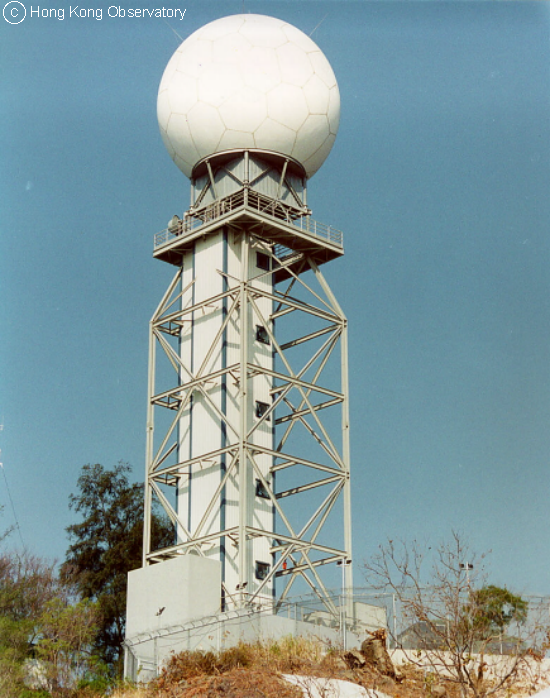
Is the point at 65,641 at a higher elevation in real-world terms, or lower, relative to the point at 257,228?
lower

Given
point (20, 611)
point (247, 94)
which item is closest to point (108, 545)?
point (20, 611)

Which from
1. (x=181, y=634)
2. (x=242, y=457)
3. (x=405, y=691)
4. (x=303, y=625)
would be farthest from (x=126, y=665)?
Result: (x=405, y=691)

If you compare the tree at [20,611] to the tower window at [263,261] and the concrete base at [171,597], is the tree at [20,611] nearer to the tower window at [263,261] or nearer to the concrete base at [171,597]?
the concrete base at [171,597]

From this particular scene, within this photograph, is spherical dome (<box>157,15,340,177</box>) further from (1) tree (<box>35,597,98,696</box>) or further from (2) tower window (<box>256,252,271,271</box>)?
(1) tree (<box>35,597,98,696</box>)

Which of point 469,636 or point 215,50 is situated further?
point 215,50

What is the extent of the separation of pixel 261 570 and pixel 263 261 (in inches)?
528

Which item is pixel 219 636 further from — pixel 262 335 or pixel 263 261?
pixel 263 261

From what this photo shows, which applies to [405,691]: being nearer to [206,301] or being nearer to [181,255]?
[206,301]

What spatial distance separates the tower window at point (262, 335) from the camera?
50916 millimetres

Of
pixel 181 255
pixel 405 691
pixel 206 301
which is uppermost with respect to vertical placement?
pixel 181 255

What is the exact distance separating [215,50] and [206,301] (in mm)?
10631

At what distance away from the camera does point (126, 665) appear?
1638 inches

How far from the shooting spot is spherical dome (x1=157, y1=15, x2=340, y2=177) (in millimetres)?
50500

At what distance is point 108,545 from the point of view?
59406 mm
